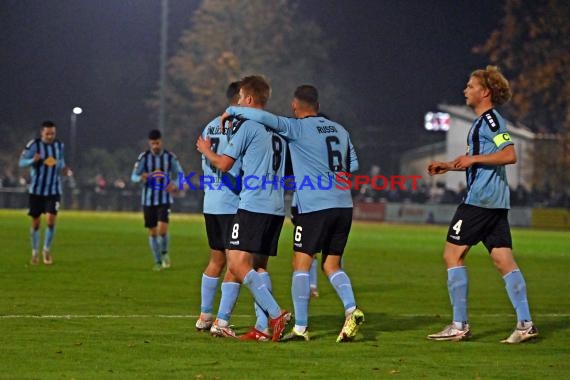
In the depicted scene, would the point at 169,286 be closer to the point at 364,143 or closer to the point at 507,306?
the point at 507,306

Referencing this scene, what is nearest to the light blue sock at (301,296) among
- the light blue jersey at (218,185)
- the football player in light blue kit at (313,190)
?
the football player in light blue kit at (313,190)

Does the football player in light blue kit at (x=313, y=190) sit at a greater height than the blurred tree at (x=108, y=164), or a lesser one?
lesser

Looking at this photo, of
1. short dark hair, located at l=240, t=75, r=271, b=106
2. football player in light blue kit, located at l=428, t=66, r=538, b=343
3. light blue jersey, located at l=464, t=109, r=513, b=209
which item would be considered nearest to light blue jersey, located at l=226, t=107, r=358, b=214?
short dark hair, located at l=240, t=75, r=271, b=106

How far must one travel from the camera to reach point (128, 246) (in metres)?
28.0

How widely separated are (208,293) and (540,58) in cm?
4904

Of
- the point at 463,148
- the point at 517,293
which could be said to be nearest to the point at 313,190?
the point at 517,293

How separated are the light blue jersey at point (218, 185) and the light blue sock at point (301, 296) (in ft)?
3.30

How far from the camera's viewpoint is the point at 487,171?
1127 cm

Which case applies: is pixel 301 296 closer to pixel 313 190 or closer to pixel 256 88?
pixel 313 190

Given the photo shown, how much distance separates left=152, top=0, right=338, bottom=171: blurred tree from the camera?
274 feet

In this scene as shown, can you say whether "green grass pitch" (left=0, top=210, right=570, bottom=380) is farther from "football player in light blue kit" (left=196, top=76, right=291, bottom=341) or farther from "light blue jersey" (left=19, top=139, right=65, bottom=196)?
"light blue jersey" (left=19, top=139, right=65, bottom=196)

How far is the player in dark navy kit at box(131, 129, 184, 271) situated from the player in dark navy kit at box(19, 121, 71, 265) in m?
1.40

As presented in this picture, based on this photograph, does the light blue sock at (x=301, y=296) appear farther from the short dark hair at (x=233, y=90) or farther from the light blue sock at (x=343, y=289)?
the short dark hair at (x=233, y=90)

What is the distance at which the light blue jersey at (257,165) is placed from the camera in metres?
10.8
